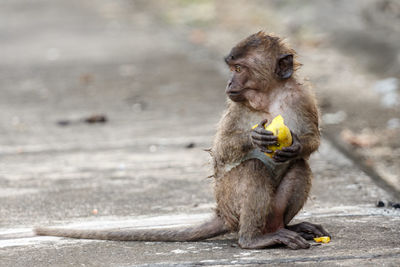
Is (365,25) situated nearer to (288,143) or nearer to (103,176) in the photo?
(103,176)

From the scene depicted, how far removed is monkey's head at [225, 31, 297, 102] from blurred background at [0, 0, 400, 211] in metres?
1.59

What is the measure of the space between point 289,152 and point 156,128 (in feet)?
11.2

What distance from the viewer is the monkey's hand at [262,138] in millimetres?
3932

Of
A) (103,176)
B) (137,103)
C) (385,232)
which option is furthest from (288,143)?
(137,103)

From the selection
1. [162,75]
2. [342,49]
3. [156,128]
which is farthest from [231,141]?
[342,49]

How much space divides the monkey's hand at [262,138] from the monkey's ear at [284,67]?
35 centimetres

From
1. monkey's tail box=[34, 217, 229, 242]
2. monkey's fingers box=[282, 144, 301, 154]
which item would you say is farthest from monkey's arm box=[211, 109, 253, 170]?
monkey's tail box=[34, 217, 229, 242]

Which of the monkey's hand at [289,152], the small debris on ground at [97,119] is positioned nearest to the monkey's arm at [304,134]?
the monkey's hand at [289,152]

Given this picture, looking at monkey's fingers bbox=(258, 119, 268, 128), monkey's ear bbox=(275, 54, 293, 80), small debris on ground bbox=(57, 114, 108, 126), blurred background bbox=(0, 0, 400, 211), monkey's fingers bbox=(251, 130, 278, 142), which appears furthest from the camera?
small debris on ground bbox=(57, 114, 108, 126)

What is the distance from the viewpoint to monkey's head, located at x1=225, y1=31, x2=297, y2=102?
4.23 metres

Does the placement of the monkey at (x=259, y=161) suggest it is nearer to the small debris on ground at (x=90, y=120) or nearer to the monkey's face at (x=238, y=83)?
the monkey's face at (x=238, y=83)

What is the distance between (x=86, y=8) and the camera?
14.7 m

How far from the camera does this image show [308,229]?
4.23m

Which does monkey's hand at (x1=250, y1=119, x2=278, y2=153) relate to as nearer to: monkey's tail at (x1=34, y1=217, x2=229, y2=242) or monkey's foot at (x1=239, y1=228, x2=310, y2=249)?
monkey's foot at (x1=239, y1=228, x2=310, y2=249)
